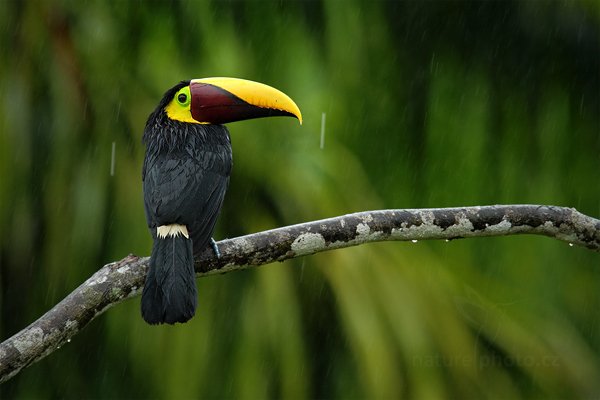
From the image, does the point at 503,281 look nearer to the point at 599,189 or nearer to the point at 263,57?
the point at 599,189

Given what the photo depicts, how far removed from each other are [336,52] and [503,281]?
4.92 feet

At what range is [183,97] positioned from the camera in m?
3.53

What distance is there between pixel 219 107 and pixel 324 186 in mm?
1332

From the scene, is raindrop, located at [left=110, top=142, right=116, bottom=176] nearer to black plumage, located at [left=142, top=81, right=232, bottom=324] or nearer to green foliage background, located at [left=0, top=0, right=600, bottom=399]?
green foliage background, located at [left=0, top=0, right=600, bottom=399]

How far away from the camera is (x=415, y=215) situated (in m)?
2.79

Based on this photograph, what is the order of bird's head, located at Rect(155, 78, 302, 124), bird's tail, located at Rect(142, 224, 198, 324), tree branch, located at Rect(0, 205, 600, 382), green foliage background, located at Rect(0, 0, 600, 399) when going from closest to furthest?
tree branch, located at Rect(0, 205, 600, 382)
bird's tail, located at Rect(142, 224, 198, 324)
bird's head, located at Rect(155, 78, 302, 124)
green foliage background, located at Rect(0, 0, 600, 399)

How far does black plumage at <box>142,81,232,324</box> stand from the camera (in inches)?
104

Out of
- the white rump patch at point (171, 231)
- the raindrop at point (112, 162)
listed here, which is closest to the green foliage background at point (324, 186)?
the raindrop at point (112, 162)

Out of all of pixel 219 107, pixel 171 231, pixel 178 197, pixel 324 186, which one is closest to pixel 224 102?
pixel 219 107

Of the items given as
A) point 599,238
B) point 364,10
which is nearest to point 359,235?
point 599,238

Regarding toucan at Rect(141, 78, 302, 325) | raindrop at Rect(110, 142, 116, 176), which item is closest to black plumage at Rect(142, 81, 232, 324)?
toucan at Rect(141, 78, 302, 325)

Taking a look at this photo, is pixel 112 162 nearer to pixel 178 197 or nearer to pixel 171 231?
pixel 178 197

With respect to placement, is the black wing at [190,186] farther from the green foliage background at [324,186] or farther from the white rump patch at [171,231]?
the green foliage background at [324,186]

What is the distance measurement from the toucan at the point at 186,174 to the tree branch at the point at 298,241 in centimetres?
8
